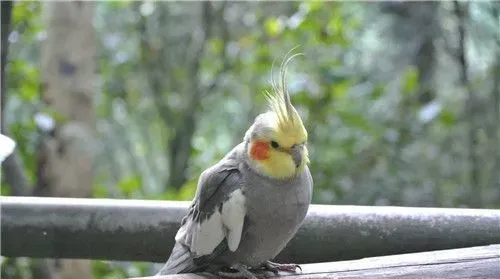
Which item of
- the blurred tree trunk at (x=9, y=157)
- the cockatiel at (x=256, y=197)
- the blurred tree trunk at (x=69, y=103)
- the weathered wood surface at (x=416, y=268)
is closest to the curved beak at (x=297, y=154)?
the cockatiel at (x=256, y=197)

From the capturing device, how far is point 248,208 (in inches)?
39.9

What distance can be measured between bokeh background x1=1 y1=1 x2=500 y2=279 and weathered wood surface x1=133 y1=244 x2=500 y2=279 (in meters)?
0.77

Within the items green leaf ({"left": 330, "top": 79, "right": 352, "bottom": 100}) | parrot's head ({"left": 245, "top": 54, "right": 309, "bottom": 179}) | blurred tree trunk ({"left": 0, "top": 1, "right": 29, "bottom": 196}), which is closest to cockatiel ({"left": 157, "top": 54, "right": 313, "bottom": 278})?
parrot's head ({"left": 245, "top": 54, "right": 309, "bottom": 179})

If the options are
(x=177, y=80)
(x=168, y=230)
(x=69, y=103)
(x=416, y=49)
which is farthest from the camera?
(x=177, y=80)

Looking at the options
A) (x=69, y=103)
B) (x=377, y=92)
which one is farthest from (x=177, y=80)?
(x=377, y=92)

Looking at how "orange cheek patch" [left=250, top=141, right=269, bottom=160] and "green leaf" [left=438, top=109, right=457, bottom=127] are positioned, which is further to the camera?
"green leaf" [left=438, top=109, right=457, bottom=127]

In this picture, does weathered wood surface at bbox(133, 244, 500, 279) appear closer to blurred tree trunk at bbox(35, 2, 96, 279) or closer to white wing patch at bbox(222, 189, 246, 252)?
white wing patch at bbox(222, 189, 246, 252)

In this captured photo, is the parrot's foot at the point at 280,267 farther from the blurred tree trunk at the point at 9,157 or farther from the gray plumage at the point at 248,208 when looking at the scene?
the blurred tree trunk at the point at 9,157

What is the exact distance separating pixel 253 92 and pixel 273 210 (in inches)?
55.1

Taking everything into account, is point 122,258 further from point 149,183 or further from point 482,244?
point 149,183

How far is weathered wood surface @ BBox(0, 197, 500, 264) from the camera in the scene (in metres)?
1.18

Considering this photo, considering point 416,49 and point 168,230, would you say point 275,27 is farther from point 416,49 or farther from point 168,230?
point 168,230

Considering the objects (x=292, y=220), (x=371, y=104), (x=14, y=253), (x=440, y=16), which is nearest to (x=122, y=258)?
(x=14, y=253)

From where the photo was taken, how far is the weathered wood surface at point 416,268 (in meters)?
0.97
